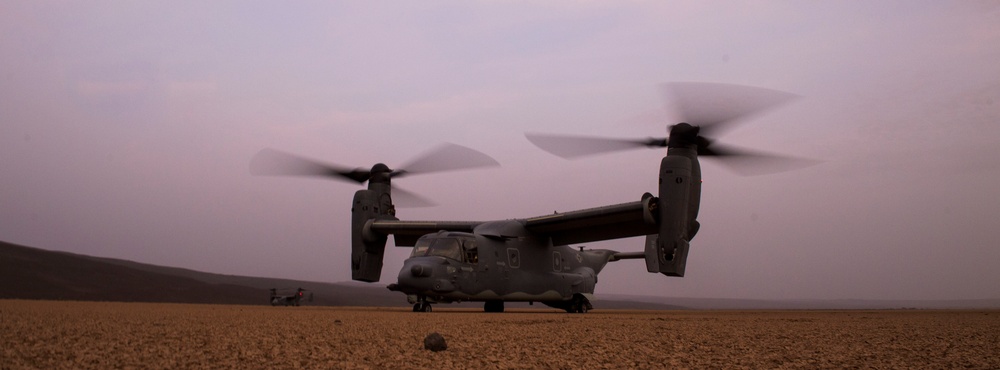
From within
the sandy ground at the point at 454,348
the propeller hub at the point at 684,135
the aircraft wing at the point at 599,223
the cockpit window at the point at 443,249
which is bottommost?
the sandy ground at the point at 454,348

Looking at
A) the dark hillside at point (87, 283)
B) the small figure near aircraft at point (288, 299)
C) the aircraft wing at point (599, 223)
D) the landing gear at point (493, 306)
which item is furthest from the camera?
the dark hillside at point (87, 283)

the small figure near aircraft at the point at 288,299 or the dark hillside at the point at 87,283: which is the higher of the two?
the dark hillside at the point at 87,283

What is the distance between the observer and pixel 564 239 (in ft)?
83.0

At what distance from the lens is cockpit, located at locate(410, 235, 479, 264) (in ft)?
68.7

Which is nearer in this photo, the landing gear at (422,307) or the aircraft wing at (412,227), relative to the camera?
the landing gear at (422,307)

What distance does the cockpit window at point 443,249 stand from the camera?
20906mm

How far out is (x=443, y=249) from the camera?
21.0 m

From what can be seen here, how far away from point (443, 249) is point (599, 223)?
5.13m

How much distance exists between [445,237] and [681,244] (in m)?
6.67

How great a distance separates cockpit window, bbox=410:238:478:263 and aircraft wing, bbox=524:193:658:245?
318 cm

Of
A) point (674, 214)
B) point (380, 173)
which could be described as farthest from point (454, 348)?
point (380, 173)

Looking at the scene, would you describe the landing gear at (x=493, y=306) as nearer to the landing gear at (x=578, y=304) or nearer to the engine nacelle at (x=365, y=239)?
the landing gear at (x=578, y=304)

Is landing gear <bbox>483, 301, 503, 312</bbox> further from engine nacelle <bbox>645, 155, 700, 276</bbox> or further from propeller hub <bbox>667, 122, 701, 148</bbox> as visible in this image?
propeller hub <bbox>667, 122, 701, 148</bbox>

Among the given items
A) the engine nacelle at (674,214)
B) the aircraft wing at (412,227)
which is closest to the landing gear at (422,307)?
the aircraft wing at (412,227)
